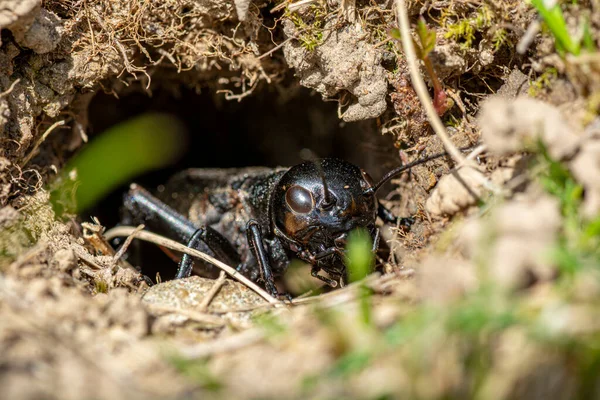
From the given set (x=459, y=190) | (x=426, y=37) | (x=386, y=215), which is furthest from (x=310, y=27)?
(x=459, y=190)

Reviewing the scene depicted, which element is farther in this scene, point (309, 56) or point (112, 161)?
point (112, 161)

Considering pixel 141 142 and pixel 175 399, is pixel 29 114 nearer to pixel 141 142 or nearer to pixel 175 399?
pixel 141 142

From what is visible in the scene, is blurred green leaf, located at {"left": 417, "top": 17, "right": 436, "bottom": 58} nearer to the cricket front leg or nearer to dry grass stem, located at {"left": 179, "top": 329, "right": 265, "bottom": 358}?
the cricket front leg

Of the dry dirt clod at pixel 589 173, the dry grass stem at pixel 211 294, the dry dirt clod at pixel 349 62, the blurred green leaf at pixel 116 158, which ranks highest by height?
the dry dirt clod at pixel 349 62

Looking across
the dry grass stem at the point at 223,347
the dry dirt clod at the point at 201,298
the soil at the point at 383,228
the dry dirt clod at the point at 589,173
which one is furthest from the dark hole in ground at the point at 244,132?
the dry grass stem at the point at 223,347

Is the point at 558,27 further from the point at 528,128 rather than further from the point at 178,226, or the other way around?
the point at 178,226

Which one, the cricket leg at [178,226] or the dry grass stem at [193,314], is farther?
the cricket leg at [178,226]

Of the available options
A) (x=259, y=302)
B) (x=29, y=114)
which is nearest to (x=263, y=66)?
(x=29, y=114)

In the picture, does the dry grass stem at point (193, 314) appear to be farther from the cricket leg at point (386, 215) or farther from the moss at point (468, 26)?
the moss at point (468, 26)
